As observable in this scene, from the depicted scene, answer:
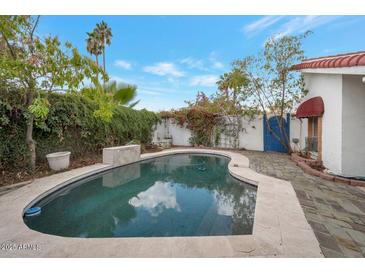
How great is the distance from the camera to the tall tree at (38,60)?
5.88 meters

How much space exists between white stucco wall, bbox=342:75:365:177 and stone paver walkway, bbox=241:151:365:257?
1481 mm

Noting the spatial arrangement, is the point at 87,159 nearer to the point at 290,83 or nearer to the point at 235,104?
the point at 235,104

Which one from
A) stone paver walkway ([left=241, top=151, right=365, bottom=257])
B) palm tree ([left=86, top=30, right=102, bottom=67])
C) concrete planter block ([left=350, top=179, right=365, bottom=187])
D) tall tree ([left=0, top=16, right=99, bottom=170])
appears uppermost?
palm tree ([left=86, top=30, right=102, bottom=67])

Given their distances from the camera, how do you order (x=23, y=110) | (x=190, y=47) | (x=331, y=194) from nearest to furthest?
(x=331, y=194) → (x=23, y=110) → (x=190, y=47)

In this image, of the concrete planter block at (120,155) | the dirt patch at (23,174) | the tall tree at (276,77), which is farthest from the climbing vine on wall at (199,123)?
the dirt patch at (23,174)

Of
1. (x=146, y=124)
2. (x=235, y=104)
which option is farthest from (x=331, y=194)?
(x=146, y=124)

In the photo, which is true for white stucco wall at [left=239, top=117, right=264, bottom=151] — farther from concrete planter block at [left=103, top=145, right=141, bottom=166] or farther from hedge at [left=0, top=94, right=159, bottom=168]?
concrete planter block at [left=103, top=145, right=141, bottom=166]

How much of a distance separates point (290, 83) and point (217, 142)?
7.40 meters

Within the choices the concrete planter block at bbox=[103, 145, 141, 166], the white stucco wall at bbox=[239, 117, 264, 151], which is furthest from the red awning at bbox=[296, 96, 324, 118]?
the concrete planter block at bbox=[103, 145, 141, 166]

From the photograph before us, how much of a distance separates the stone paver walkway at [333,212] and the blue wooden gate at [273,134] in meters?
6.87

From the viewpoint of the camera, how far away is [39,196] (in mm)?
5590

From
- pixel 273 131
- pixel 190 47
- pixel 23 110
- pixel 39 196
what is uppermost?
pixel 190 47

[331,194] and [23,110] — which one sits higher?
[23,110]

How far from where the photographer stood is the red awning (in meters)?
8.33
